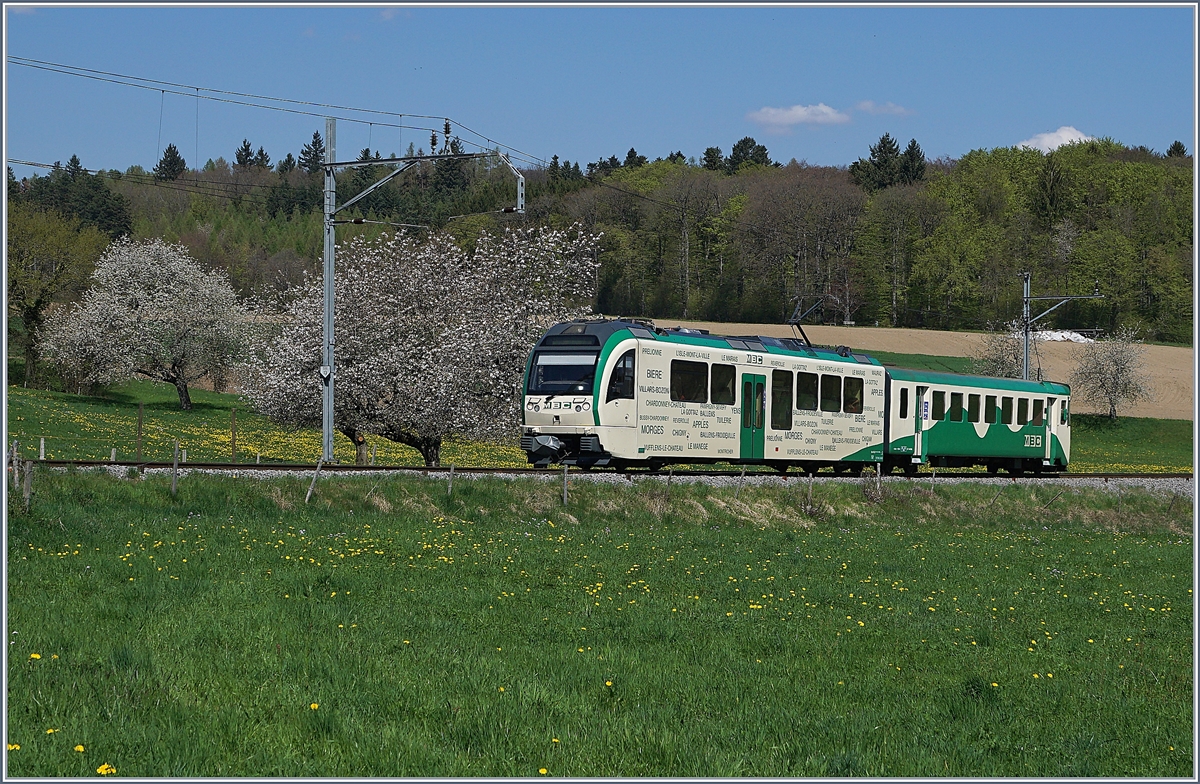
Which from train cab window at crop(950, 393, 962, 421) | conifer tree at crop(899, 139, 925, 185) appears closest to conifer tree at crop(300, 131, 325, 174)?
conifer tree at crop(899, 139, 925, 185)

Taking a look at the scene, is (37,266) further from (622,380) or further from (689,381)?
(622,380)

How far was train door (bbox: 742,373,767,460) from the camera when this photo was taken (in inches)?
1074

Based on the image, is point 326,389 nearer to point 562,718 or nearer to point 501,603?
point 501,603

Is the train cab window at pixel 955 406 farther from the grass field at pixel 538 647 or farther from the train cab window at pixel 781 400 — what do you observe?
the grass field at pixel 538 647

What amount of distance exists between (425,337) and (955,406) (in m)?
16.1

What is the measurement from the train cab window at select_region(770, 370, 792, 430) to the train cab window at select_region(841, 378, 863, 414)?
263 cm

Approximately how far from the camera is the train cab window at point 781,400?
28.0 metres

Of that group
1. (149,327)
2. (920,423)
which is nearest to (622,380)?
(920,423)

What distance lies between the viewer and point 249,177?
178m

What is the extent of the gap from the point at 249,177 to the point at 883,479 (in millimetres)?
164018

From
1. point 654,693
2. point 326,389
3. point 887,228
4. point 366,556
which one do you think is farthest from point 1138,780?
point 887,228

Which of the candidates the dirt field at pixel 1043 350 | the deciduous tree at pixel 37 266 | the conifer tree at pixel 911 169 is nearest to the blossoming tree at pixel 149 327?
the deciduous tree at pixel 37 266

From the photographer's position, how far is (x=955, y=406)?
3491 cm

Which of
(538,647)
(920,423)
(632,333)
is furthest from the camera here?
(920,423)
